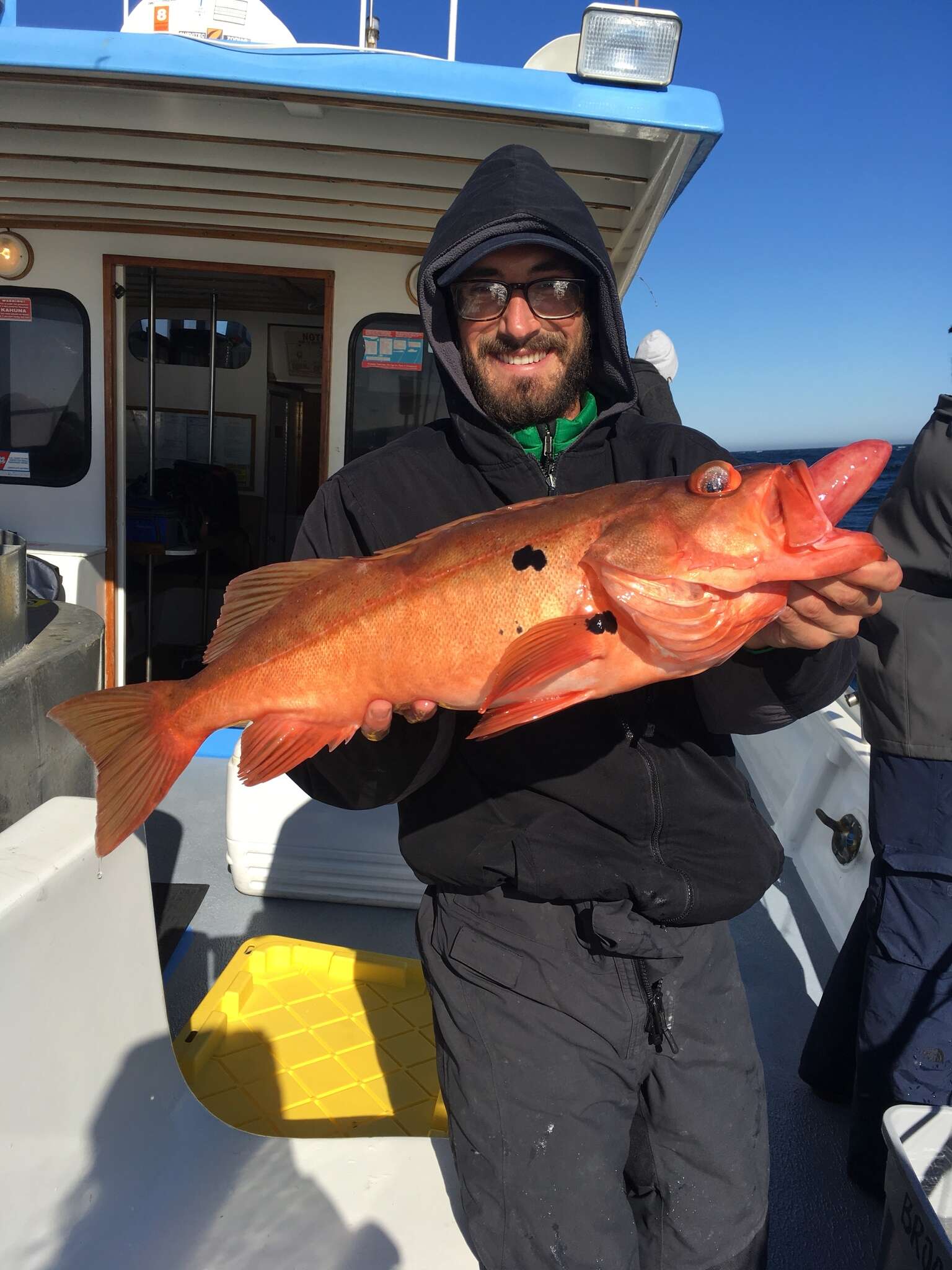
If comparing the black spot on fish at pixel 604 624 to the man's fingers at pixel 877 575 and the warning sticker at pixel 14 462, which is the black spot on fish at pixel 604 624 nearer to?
the man's fingers at pixel 877 575

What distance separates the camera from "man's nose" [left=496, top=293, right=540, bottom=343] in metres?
2.33

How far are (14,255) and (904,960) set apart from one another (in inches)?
260

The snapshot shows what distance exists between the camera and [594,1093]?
6.57ft

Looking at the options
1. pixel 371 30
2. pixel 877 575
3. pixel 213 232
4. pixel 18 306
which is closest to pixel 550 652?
pixel 877 575

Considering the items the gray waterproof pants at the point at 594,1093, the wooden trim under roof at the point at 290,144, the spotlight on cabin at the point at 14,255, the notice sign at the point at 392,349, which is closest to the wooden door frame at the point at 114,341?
the notice sign at the point at 392,349

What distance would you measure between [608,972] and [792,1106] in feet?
4.96

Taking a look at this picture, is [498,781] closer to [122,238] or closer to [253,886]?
[253,886]

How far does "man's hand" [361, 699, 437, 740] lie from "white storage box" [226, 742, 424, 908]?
201cm

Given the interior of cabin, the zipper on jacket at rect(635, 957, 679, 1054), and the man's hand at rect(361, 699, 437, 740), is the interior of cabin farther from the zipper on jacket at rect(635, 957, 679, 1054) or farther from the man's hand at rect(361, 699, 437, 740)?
the zipper on jacket at rect(635, 957, 679, 1054)

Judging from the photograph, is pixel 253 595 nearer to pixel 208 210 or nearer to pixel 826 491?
pixel 826 491

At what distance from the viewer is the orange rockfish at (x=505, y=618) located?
1.60 m

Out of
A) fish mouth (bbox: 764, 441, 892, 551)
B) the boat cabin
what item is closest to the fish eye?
fish mouth (bbox: 764, 441, 892, 551)

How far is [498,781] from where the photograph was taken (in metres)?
2.12

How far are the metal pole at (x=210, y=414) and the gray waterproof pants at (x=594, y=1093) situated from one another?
662 centimetres
